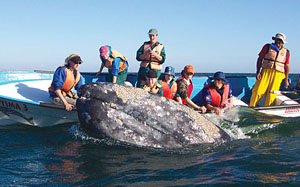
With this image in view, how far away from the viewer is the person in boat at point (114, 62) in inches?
374

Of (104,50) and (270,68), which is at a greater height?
(104,50)

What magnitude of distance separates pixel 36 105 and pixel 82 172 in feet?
12.6

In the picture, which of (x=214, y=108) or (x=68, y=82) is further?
(x=68, y=82)

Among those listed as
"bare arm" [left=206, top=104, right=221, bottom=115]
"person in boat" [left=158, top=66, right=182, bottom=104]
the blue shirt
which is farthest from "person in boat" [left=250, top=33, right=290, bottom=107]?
the blue shirt

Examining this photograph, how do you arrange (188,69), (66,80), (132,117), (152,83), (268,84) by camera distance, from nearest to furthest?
(132,117) < (152,83) < (66,80) < (188,69) < (268,84)

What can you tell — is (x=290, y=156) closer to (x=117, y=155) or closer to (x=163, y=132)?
(x=163, y=132)

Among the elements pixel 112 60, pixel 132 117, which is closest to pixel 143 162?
pixel 132 117

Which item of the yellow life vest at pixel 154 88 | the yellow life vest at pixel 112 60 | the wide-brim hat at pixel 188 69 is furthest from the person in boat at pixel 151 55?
the yellow life vest at pixel 154 88

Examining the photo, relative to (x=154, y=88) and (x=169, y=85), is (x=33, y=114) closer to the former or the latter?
(x=154, y=88)

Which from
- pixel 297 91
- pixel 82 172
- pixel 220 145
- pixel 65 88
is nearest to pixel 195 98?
pixel 297 91

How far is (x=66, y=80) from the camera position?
27.1 ft

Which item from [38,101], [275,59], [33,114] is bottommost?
[33,114]

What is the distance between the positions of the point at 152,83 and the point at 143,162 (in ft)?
7.41

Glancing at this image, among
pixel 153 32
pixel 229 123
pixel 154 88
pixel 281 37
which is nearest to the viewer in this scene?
pixel 154 88
